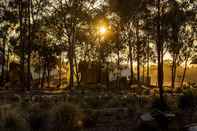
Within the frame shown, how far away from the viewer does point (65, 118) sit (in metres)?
Result: 14.6

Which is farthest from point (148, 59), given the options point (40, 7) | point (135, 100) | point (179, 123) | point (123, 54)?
point (179, 123)

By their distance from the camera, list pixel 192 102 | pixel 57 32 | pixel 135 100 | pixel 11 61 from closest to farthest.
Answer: pixel 192 102
pixel 135 100
pixel 57 32
pixel 11 61

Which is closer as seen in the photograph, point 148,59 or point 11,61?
point 148,59

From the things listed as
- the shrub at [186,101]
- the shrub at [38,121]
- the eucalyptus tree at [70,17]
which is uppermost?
the eucalyptus tree at [70,17]

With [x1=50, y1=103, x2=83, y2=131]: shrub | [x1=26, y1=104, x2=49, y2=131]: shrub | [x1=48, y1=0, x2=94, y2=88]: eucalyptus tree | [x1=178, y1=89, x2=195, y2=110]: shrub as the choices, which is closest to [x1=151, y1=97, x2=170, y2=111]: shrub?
[x1=178, y1=89, x2=195, y2=110]: shrub

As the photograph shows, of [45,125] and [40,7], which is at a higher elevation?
[40,7]

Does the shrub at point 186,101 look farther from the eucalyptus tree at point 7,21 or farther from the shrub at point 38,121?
the eucalyptus tree at point 7,21

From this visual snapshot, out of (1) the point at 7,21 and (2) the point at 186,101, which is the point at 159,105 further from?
(1) the point at 7,21

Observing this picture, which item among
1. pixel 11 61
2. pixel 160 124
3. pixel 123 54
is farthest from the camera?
pixel 11 61

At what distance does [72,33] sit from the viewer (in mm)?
43688

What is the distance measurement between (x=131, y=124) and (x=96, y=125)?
1183 millimetres

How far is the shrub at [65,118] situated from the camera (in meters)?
14.3

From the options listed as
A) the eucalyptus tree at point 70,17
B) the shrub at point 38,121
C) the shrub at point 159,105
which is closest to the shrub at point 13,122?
the shrub at point 38,121

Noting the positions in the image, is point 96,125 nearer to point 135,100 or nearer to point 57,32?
point 135,100
